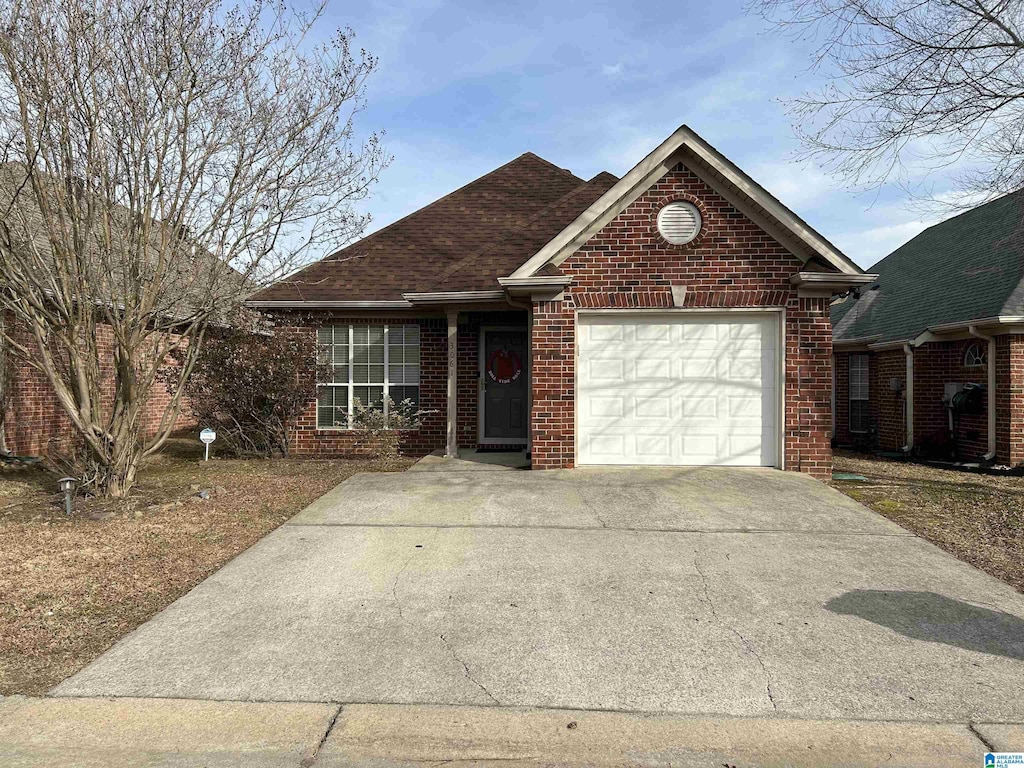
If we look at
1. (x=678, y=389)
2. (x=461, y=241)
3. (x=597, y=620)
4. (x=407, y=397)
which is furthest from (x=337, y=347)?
(x=597, y=620)

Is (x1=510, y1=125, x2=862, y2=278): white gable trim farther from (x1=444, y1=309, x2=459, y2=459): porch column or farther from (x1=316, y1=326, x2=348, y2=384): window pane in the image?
(x1=316, y1=326, x2=348, y2=384): window pane

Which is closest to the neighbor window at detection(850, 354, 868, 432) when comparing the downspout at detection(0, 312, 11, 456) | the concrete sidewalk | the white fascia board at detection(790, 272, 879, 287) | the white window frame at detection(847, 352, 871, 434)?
the white window frame at detection(847, 352, 871, 434)

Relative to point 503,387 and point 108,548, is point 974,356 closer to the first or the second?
point 503,387

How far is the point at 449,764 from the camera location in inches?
119

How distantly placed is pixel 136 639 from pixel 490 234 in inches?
417

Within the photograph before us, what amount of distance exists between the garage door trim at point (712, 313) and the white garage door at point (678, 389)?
52mm

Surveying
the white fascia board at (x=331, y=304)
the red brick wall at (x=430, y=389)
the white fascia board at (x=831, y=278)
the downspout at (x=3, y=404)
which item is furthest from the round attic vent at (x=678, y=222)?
the downspout at (x=3, y=404)

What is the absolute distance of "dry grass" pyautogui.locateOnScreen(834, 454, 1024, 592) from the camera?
20.6 ft

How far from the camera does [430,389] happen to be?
12.2m

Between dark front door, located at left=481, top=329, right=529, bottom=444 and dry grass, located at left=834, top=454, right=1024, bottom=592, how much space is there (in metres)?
5.32

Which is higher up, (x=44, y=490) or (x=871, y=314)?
(x=871, y=314)

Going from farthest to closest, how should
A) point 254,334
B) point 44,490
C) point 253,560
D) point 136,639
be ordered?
point 254,334 < point 44,490 < point 253,560 < point 136,639

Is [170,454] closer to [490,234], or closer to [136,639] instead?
[490,234]

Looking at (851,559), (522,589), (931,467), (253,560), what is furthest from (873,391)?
(253,560)
